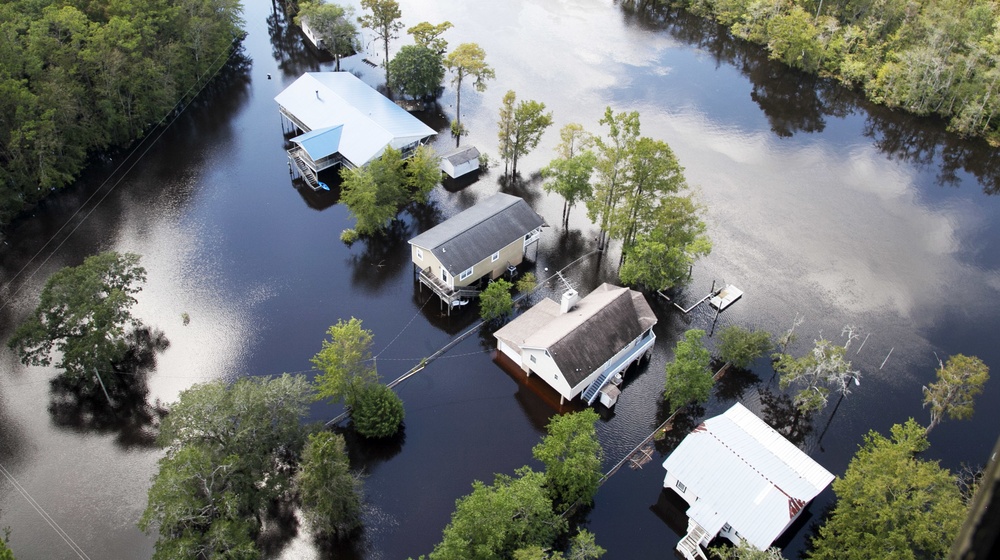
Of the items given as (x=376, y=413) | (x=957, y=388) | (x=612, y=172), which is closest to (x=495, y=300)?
(x=376, y=413)

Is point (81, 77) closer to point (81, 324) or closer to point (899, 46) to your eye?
point (81, 324)

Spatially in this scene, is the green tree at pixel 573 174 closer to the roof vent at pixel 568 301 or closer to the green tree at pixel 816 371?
the roof vent at pixel 568 301

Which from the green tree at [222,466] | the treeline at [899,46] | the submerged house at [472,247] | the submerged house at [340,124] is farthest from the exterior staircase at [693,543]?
the treeline at [899,46]

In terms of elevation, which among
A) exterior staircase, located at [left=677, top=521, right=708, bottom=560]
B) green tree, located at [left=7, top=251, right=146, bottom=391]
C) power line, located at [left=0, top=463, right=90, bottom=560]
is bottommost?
power line, located at [left=0, top=463, right=90, bottom=560]

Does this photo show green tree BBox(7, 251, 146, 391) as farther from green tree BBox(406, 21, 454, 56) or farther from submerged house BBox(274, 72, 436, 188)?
green tree BBox(406, 21, 454, 56)

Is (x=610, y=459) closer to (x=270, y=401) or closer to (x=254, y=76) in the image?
(x=270, y=401)

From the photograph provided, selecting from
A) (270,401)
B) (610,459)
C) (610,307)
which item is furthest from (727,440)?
(270,401)

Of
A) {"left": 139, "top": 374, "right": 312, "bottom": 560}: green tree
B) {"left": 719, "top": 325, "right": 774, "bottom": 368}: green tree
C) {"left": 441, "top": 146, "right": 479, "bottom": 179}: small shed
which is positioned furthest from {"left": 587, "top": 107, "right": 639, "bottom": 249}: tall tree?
{"left": 139, "top": 374, "right": 312, "bottom": 560}: green tree
